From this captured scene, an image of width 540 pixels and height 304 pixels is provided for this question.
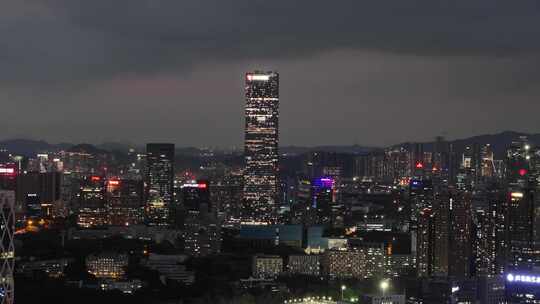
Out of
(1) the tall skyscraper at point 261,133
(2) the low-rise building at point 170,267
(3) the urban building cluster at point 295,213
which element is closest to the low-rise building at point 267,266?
(3) the urban building cluster at point 295,213

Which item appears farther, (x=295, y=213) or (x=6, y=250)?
(x=295, y=213)

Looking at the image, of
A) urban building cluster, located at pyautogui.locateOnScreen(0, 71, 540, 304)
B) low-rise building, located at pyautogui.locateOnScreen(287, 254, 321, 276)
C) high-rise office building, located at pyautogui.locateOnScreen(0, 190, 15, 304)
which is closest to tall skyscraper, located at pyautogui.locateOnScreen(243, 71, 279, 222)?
urban building cluster, located at pyautogui.locateOnScreen(0, 71, 540, 304)

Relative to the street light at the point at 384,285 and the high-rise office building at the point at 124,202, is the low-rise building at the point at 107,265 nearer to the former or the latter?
the street light at the point at 384,285

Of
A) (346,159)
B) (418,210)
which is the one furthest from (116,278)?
(346,159)

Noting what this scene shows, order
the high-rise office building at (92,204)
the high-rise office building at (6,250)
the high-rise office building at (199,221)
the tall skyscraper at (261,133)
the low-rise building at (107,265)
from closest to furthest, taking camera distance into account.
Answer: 1. the high-rise office building at (6,250)
2. the low-rise building at (107,265)
3. the high-rise office building at (199,221)
4. the high-rise office building at (92,204)
5. the tall skyscraper at (261,133)

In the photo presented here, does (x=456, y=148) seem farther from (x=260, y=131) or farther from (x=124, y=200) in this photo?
(x=124, y=200)

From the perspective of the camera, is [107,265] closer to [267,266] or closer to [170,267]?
[170,267]

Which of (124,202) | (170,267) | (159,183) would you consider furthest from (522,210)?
(159,183)

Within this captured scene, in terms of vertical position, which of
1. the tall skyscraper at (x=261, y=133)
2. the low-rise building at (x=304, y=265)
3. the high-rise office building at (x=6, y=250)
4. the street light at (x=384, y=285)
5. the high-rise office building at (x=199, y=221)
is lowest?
the low-rise building at (x=304, y=265)
